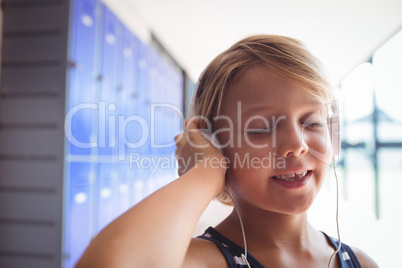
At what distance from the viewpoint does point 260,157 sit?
0.64m

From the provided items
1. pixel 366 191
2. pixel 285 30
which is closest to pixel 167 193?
pixel 285 30

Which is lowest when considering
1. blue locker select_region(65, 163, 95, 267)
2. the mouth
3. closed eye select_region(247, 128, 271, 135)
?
blue locker select_region(65, 163, 95, 267)

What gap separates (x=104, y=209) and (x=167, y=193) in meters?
2.02

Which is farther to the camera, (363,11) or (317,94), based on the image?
(363,11)

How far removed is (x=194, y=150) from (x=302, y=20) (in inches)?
126

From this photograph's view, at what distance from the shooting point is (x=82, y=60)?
1961mm

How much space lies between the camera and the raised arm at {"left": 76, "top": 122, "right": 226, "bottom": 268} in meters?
0.39

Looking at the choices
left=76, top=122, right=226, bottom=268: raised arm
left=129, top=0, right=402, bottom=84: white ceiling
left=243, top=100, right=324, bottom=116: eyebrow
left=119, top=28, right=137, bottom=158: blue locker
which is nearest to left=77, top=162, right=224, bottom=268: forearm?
left=76, top=122, right=226, bottom=268: raised arm

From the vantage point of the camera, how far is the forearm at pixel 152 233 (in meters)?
0.38

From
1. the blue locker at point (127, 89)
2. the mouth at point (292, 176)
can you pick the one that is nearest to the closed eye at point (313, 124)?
the mouth at point (292, 176)

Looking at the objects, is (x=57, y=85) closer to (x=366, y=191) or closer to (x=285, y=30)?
(x=285, y=30)

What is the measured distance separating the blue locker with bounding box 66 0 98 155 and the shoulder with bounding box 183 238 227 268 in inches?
59.8

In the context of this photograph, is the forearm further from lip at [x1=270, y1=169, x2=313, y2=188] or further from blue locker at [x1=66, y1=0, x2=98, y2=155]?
blue locker at [x1=66, y1=0, x2=98, y2=155]

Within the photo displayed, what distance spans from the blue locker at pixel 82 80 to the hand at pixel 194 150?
4.49ft
